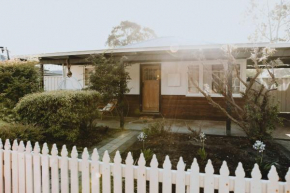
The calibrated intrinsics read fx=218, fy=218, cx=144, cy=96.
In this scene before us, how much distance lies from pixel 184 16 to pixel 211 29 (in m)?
4.39

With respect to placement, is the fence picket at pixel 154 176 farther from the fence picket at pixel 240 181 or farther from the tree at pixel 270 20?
the tree at pixel 270 20

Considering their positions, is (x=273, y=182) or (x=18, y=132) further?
(x=18, y=132)

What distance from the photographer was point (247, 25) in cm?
2550

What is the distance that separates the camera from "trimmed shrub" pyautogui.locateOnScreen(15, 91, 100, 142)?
17.9ft

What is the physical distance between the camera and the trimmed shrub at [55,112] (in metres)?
5.46

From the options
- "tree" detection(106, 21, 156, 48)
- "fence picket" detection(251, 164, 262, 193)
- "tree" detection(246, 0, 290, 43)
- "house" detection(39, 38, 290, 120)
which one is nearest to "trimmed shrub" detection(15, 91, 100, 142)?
"house" detection(39, 38, 290, 120)

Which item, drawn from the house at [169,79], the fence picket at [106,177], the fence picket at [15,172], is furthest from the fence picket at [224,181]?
the house at [169,79]

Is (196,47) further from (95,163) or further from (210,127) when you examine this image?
(95,163)

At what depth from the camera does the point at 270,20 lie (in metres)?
25.5

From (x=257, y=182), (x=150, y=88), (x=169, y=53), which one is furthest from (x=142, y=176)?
(x=150, y=88)

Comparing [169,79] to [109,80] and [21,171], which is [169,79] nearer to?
[109,80]

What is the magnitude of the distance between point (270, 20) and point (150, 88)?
2201 centimetres

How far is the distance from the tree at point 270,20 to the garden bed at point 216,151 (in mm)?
21848

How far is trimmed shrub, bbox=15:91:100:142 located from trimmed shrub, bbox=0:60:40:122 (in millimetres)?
1240
